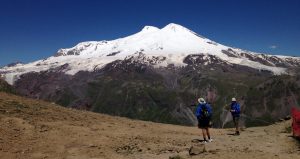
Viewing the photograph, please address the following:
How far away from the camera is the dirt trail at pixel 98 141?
2269cm

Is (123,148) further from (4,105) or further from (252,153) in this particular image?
(4,105)

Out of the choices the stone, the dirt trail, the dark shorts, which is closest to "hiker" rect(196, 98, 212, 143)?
the dark shorts

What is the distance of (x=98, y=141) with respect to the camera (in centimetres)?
2611

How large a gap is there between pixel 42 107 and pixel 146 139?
1058cm

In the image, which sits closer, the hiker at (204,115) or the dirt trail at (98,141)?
the dirt trail at (98,141)

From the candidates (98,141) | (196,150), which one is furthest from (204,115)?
(98,141)

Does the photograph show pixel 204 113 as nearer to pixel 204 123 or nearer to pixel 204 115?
pixel 204 115

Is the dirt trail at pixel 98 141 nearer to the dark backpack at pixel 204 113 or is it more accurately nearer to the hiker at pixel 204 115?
the hiker at pixel 204 115

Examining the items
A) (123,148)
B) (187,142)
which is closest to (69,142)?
(123,148)

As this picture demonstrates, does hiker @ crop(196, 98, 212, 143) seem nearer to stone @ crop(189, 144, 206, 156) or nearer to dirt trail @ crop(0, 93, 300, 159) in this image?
dirt trail @ crop(0, 93, 300, 159)

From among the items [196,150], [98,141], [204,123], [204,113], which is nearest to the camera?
[196,150]

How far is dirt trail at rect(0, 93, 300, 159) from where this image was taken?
22688 mm

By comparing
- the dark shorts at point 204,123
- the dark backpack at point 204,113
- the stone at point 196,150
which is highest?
the dark backpack at point 204,113

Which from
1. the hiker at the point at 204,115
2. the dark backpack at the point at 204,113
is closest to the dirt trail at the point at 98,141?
the hiker at the point at 204,115
